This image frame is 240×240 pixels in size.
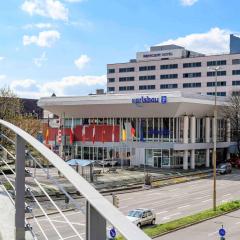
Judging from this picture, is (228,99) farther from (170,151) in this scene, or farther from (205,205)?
(205,205)

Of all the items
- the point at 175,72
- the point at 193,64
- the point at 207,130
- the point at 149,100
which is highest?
the point at 193,64

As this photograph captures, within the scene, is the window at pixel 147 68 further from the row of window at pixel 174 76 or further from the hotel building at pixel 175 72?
the row of window at pixel 174 76

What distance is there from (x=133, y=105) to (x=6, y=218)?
59.1m

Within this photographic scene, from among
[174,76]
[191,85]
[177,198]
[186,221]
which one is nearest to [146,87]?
[174,76]

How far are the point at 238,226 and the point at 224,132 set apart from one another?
46243 mm

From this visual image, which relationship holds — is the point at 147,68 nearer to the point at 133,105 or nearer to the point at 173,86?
the point at 173,86

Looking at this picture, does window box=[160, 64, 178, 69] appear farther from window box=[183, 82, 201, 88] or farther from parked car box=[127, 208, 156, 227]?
parked car box=[127, 208, 156, 227]

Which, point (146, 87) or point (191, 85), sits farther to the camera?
point (146, 87)

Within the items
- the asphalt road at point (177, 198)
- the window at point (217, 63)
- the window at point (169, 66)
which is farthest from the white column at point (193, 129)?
the window at point (169, 66)

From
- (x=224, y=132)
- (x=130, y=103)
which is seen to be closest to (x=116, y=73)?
(x=224, y=132)

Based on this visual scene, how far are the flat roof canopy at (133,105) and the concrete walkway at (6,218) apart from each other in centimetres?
5514

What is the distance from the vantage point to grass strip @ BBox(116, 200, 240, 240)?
27172mm

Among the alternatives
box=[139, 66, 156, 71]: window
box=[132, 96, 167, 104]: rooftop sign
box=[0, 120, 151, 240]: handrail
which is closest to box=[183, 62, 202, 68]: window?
box=[139, 66, 156, 71]: window

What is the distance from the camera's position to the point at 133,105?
209 feet
